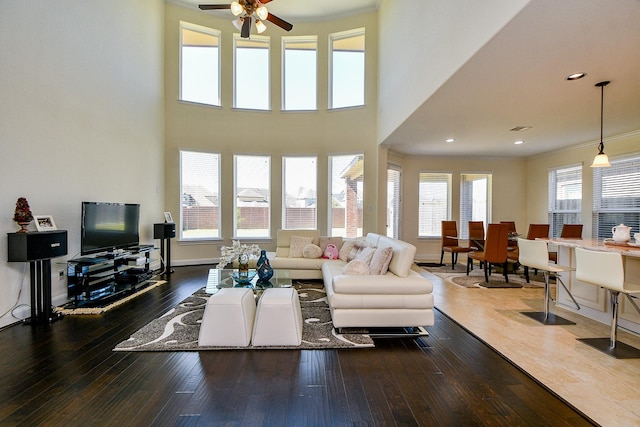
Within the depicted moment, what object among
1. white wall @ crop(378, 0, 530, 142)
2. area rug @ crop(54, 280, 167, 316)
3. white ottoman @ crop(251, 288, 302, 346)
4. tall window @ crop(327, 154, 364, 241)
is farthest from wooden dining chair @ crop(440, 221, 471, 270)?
area rug @ crop(54, 280, 167, 316)

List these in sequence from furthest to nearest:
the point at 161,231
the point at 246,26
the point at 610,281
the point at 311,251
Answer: the point at 161,231
the point at 311,251
the point at 246,26
the point at 610,281

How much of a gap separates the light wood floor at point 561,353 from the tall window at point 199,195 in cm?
509

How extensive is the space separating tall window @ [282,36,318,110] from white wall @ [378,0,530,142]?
5.38 feet

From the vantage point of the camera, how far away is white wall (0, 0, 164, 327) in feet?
10.5

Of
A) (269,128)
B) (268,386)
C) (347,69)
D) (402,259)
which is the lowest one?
(268,386)

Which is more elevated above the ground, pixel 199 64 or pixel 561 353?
pixel 199 64

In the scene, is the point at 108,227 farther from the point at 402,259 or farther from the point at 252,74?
the point at 252,74

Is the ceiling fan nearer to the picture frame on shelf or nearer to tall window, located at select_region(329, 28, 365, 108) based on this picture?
tall window, located at select_region(329, 28, 365, 108)

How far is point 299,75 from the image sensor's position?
725cm

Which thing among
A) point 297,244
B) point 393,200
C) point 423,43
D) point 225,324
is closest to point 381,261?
point 225,324

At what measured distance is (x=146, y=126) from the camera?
5832mm

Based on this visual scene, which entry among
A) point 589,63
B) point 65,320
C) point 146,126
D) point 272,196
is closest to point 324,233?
point 272,196

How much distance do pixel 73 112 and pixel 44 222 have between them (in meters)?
1.57

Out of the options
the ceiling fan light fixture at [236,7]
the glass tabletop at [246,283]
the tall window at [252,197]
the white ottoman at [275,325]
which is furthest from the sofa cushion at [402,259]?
the tall window at [252,197]
